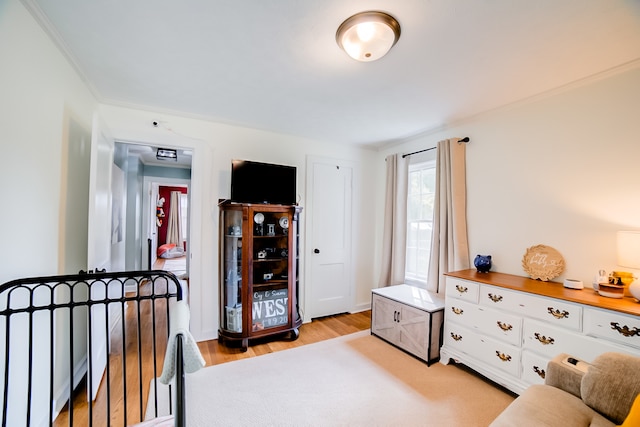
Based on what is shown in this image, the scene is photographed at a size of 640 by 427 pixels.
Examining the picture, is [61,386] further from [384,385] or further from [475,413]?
[475,413]

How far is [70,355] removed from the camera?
1.32 m

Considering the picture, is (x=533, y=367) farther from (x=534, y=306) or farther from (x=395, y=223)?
(x=395, y=223)

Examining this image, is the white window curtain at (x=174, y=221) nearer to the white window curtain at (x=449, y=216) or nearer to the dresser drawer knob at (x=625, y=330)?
the white window curtain at (x=449, y=216)

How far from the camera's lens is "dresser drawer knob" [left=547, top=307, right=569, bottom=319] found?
1807 mm

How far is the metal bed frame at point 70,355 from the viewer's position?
4.17 feet

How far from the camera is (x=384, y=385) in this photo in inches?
87.0

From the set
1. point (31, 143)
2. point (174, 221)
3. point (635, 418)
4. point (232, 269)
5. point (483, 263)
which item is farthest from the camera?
point (174, 221)

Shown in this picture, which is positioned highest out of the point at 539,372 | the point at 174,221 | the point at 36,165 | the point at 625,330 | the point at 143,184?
the point at 143,184

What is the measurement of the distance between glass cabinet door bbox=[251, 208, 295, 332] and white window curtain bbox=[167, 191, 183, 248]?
744 centimetres

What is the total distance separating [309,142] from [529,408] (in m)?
3.26

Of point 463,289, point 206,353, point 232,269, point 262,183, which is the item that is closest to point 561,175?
point 463,289

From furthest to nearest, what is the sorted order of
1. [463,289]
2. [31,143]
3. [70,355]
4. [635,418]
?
1. [463,289]
2. [31,143]
3. [70,355]
4. [635,418]

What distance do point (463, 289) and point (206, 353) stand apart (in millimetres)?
2617

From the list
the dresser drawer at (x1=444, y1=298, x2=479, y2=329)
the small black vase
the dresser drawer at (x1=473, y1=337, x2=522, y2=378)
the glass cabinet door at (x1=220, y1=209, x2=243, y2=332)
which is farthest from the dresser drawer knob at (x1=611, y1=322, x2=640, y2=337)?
the glass cabinet door at (x1=220, y1=209, x2=243, y2=332)
